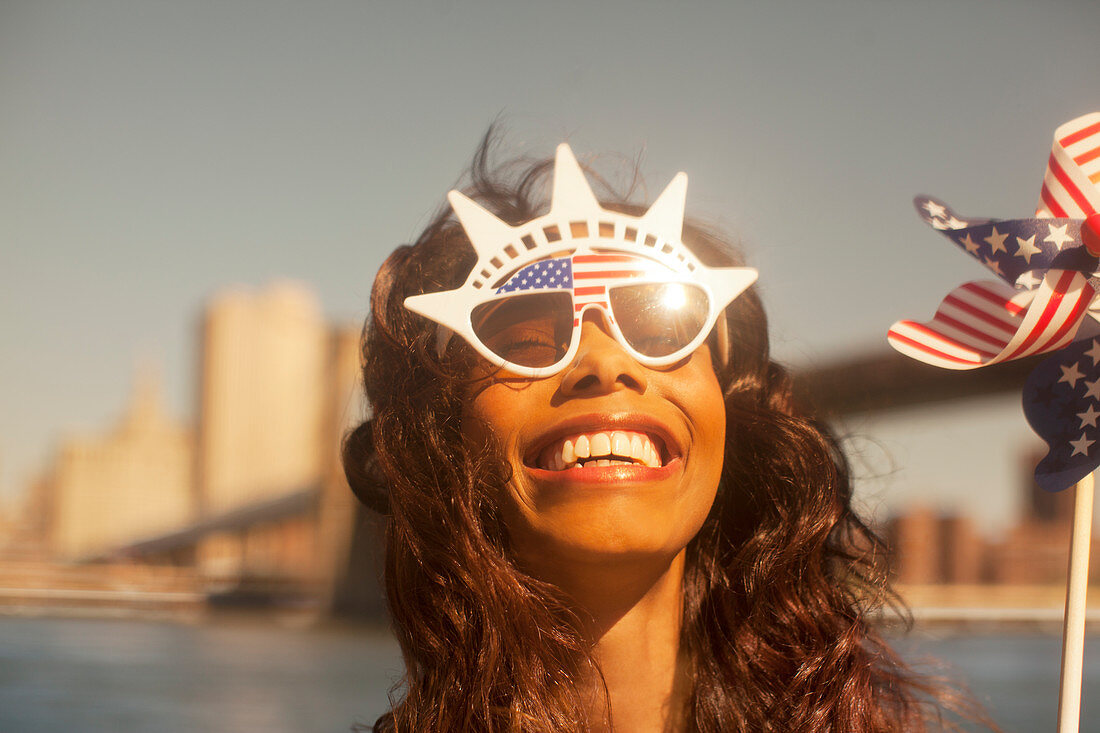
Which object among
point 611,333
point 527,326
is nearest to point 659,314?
point 611,333

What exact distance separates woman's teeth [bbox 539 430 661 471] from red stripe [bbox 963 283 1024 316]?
1.90 feet

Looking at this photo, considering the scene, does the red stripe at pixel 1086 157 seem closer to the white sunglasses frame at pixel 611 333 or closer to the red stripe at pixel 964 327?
the red stripe at pixel 964 327

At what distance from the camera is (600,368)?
151cm

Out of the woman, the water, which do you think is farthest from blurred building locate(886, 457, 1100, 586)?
the woman

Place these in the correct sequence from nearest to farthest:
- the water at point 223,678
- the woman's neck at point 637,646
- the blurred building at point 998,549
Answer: the woman's neck at point 637,646
the water at point 223,678
the blurred building at point 998,549

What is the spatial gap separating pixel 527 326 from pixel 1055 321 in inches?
31.6

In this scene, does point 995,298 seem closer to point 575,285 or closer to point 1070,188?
point 1070,188

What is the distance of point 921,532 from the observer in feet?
68.9

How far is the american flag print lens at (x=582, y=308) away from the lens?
5.11ft

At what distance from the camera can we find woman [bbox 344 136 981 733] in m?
1.53

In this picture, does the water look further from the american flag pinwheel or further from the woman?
the american flag pinwheel

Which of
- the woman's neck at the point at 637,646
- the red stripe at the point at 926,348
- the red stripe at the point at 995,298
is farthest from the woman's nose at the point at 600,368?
the red stripe at the point at 995,298

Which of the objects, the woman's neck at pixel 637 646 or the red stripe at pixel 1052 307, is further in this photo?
the woman's neck at pixel 637 646

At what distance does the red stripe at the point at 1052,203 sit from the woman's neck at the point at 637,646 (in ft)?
2.64
